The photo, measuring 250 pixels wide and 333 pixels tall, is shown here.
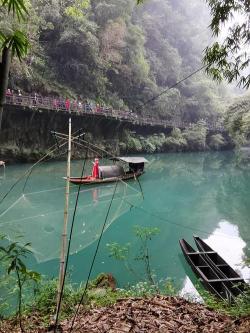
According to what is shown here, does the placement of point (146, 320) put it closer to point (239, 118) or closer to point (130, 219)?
point (130, 219)

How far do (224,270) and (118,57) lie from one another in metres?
21.9

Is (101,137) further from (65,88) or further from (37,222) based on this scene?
(37,222)

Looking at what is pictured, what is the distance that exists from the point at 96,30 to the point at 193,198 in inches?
595

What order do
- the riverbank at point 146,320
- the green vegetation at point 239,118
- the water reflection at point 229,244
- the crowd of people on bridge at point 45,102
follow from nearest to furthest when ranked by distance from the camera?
the riverbank at point 146,320 < the water reflection at point 229,244 < the crowd of people on bridge at point 45,102 < the green vegetation at point 239,118

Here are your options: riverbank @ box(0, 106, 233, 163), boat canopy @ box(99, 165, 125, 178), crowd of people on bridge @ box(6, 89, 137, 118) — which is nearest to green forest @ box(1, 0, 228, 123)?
crowd of people on bridge @ box(6, 89, 137, 118)

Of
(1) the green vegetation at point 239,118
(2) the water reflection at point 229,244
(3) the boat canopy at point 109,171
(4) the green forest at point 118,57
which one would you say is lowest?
(2) the water reflection at point 229,244

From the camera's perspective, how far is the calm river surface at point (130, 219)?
22.9 feet

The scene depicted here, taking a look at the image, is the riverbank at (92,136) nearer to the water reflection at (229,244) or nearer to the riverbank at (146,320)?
the water reflection at (229,244)

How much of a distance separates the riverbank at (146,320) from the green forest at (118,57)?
473 inches

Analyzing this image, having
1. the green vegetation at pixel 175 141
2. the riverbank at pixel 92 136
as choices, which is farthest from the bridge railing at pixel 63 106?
the green vegetation at pixel 175 141

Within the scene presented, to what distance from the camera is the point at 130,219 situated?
10562 mm

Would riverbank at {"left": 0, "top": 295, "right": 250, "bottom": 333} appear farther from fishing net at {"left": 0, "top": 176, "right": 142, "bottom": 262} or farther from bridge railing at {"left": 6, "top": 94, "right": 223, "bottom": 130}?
bridge railing at {"left": 6, "top": 94, "right": 223, "bottom": 130}

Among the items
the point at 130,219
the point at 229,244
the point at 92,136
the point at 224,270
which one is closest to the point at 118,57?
the point at 92,136

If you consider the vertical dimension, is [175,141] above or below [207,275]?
above
